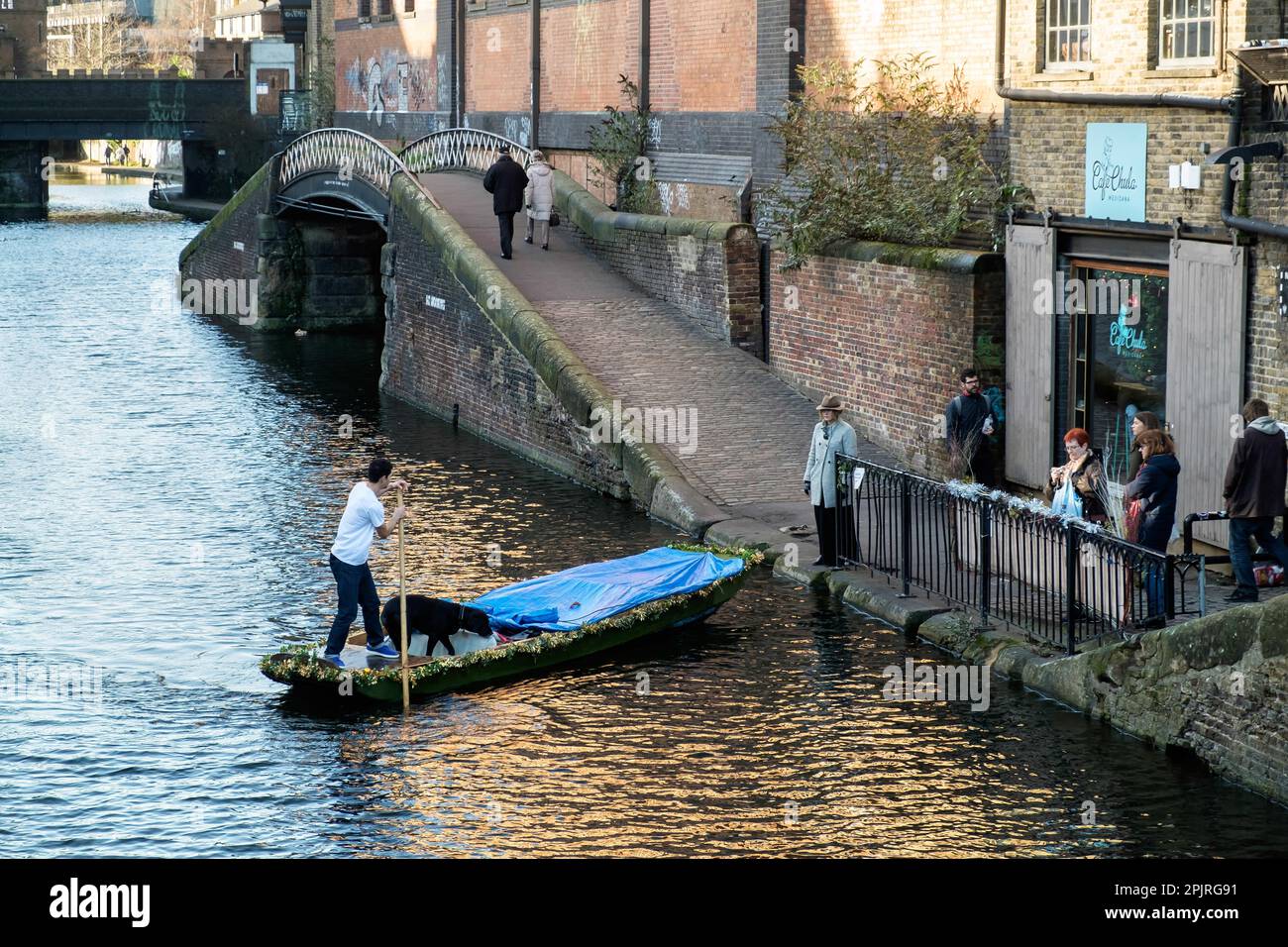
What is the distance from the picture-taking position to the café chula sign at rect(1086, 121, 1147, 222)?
59.7 feet

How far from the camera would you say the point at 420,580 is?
61.3 ft

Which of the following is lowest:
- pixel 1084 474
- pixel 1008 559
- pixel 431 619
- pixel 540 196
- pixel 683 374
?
pixel 431 619

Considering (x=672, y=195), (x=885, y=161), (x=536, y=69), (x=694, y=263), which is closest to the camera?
(x=885, y=161)

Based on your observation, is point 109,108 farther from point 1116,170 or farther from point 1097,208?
point 1116,170

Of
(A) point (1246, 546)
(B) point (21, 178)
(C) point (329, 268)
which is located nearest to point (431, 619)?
(A) point (1246, 546)

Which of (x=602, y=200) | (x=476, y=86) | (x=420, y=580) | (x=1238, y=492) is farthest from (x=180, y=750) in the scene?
(x=476, y=86)

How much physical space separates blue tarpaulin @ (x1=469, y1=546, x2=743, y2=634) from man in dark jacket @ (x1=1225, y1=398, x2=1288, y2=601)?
4.38 m

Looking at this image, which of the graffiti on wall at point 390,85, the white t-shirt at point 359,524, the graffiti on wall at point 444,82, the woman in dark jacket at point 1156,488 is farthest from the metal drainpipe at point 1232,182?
the graffiti on wall at point 390,85

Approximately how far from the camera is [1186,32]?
17703mm

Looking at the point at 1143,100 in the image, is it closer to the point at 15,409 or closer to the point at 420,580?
the point at 420,580

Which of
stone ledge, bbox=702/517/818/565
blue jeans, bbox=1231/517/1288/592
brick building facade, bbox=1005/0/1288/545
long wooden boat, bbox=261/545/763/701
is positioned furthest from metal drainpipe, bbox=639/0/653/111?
blue jeans, bbox=1231/517/1288/592

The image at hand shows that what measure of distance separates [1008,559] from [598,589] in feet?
11.9

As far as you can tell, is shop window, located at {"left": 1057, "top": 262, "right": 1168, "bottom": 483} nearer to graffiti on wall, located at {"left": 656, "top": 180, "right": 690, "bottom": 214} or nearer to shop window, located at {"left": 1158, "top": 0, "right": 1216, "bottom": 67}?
shop window, located at {"left": 1158, "top": 0, "right": 1216, "bottom": 67}

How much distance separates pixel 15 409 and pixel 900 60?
1562 cm
